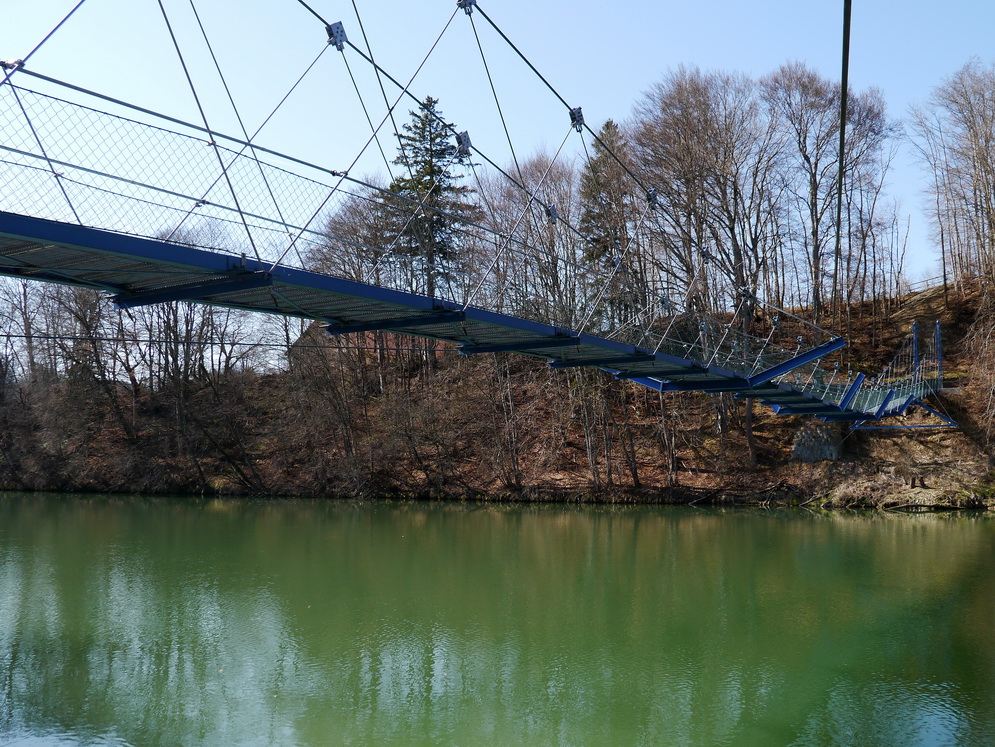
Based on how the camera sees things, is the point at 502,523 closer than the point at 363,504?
Yes

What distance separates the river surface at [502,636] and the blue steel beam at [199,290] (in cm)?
353

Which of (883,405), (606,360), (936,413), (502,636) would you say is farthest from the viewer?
(936,413)

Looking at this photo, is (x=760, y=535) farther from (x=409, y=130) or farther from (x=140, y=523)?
(x=409, y=130)

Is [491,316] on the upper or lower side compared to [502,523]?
upper

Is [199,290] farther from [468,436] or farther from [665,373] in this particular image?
[468,436]

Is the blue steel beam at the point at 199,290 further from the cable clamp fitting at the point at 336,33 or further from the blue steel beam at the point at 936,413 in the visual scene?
the blue steel beam at the point at 936,413

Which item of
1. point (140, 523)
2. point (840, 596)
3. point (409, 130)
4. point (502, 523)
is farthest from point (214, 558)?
point (409, 130)

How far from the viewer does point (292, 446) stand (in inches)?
1005

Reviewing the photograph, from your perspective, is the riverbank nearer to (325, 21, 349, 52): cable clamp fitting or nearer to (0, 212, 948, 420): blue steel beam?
(0, 212, 948, 420): blue steel beam

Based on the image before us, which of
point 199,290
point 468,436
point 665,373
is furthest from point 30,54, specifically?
point 468,436

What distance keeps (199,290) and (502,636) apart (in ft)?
16.7

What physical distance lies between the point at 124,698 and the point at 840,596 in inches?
360

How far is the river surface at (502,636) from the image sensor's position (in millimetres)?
6836

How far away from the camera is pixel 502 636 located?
944cm
